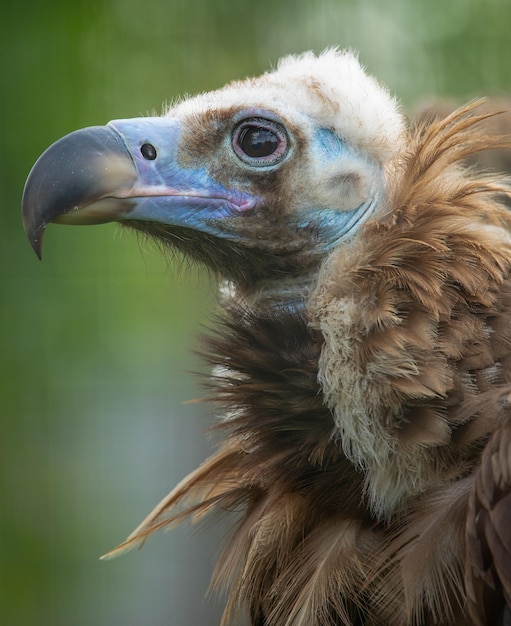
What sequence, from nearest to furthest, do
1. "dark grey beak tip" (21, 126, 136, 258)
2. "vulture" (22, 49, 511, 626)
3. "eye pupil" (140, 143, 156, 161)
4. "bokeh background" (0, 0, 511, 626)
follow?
1. "vulture" (22, 49, 511, 626)
2. "dark grey beak tip" (21, 126, 136, 258)
3. "eye pupil" (140, 143, 156, 161)
4. "bokeh background" (0, 0, 511, 626)

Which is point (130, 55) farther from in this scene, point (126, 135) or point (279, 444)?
point (279, 444)

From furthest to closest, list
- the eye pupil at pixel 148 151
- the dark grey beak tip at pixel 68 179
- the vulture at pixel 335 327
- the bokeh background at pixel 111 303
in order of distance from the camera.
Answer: the bokeh background at pixel 111 303 < the eye pupil at pixel 148 151 < the dark grey beak tip at pixel 68 179 < the vulture at pixel 335 327

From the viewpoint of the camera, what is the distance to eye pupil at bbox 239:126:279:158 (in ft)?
5.62

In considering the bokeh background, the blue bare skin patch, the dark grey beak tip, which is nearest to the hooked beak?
the dark grey beak tip

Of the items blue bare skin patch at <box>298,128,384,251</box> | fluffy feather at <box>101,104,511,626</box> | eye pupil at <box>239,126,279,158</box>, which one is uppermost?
eye pupil at <box>239,126,279,158</box>

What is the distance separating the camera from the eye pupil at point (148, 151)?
1705mm

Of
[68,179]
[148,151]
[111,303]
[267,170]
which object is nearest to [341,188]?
[267,170]

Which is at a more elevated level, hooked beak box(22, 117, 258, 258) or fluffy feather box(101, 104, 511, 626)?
hooked beak box(22, 117, 258, 258)

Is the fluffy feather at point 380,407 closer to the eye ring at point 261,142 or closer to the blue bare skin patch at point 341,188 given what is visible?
the blue bare skin patch at point 341,188

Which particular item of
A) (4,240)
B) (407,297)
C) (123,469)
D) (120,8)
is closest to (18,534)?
(123,469)

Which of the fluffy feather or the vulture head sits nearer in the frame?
the fluffy feather

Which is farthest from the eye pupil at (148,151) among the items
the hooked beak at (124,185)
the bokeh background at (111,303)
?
the bokeh background at (111,303)

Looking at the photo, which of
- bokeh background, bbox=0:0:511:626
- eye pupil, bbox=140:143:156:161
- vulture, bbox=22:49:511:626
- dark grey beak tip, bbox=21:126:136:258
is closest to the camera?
vulture, bbox=22:49:511:626

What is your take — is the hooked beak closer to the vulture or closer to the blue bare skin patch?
the vulture
